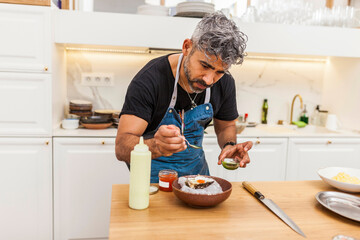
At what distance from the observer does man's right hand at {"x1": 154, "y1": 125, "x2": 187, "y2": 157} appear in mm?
1127

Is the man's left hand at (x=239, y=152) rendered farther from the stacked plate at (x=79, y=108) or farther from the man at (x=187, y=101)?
the stacked plate at (x=79, y=108)

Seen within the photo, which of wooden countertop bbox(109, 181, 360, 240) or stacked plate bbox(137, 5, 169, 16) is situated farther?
stacked plate bbox(137, 5, 169, 16)

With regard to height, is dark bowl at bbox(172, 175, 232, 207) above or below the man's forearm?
below

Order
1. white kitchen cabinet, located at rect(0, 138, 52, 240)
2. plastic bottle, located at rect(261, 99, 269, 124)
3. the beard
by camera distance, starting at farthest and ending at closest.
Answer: plastic bottle, located at rect(261, 99, 269, 124) → white kitchen cabinet, located at rect(0, 138, 52, 240) → the beard

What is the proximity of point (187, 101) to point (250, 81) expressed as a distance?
5.41ft

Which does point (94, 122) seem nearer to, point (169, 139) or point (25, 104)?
point (25, 104)

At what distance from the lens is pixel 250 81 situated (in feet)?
10.5

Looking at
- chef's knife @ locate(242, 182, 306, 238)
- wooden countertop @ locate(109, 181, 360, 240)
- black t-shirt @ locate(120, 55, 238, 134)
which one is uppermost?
black t-shirt @ locate(120, 55, 238, 134)

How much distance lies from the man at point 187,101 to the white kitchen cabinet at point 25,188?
43.3 inches

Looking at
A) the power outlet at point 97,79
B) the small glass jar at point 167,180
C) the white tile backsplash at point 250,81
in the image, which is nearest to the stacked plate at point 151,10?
the white tile backsplash at point 250,81

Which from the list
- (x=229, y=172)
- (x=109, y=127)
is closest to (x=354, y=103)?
(x=229, y=172)

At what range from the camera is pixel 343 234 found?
103 centimetres

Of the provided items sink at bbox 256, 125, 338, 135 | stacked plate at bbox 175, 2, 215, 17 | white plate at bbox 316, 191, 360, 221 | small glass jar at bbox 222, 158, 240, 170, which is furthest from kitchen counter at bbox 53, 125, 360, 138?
white plate at bbox 316, 191, 360, 221

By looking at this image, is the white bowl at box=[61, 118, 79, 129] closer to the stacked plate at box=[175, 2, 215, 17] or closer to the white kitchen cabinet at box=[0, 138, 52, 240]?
the white kitchen cabinet at box=[0, 138, 52, 240]
